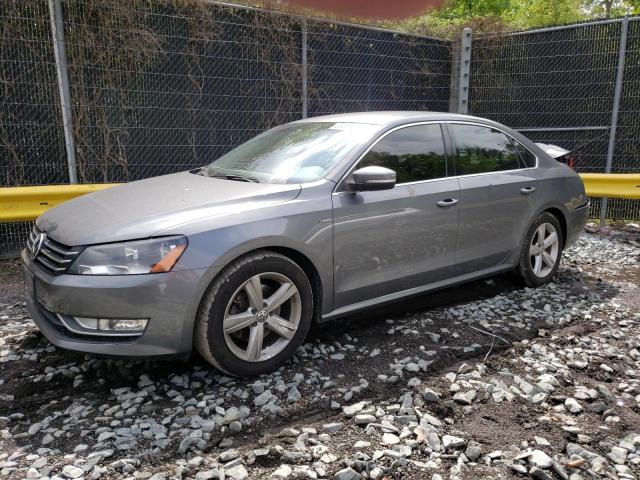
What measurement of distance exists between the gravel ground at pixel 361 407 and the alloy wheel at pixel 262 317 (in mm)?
191

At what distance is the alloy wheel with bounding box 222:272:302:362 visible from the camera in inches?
126

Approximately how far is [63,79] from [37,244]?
139 inches

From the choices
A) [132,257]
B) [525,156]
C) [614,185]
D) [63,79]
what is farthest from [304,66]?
[132,257]

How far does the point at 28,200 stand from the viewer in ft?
18.3

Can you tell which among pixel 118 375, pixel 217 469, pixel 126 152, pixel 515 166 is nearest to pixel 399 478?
pixel 217 469

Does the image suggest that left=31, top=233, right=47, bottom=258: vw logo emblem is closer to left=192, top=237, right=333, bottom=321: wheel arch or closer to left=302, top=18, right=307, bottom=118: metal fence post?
left=192, top=237, right=333, bottom=321: wheel arch

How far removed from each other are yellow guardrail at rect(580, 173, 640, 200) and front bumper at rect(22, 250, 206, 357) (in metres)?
6.43

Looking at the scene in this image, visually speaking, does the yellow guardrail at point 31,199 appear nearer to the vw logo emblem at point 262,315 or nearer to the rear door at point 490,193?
the vw logo emblem at point 262,315

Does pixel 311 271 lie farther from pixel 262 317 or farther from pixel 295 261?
pixel 262 317

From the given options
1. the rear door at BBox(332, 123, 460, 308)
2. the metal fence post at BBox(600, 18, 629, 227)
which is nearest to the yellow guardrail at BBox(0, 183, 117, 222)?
the rear door at BBox(332, 123, 460, 308)

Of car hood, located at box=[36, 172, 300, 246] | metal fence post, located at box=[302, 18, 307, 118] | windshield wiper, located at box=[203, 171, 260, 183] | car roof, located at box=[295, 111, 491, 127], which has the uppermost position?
metal fence post, located at box=[302, 18, 307, 118]

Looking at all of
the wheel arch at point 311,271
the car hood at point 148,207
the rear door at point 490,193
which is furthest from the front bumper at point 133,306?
the rear door at point 490,193

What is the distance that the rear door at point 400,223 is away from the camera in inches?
143

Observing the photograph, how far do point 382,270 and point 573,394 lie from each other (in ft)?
4.67
